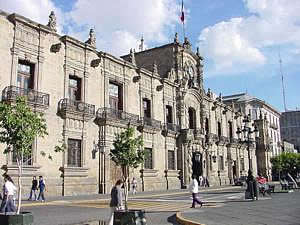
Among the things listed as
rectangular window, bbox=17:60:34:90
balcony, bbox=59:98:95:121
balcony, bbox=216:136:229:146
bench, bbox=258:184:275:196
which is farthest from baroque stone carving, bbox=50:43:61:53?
balcony, bbox=216:136:229:146

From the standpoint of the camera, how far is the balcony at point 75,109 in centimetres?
2348

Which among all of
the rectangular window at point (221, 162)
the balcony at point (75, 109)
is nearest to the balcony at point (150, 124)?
the balcony at point (75, 109)

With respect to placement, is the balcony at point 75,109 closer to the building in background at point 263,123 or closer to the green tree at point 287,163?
the building in background at point 263,123

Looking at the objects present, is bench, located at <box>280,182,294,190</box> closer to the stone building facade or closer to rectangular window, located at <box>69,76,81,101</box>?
the stone building facade

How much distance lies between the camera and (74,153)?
80.2 ft

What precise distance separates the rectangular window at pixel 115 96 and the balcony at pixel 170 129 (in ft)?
20.8

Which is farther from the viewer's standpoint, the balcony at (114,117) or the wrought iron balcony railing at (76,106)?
the balcony at (114,117)

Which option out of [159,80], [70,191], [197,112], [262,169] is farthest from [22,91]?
[262,169]

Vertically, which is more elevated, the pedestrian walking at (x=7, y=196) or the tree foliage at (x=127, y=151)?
the tree foliage at (x=127, y=151)

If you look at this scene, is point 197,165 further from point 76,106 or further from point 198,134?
point 76,106

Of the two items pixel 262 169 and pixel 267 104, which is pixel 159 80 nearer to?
pixel 262 169

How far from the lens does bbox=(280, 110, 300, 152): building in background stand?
336 feet

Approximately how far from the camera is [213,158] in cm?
4375

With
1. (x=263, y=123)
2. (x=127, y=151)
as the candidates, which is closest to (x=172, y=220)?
(x=127, y=151)
